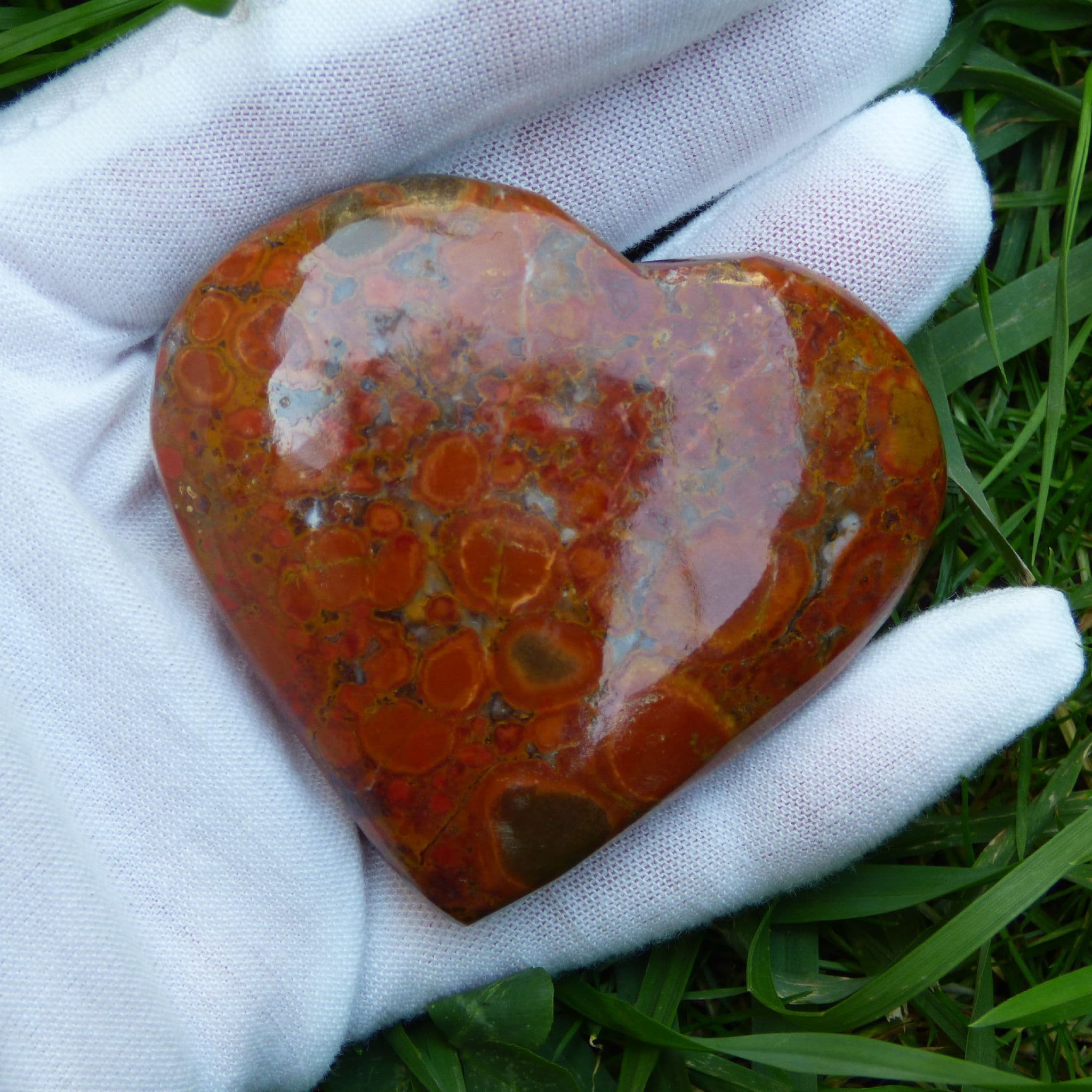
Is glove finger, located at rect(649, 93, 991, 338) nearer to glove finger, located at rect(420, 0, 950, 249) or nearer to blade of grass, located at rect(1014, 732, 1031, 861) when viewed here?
glove finger, located at rect(420, 0, 950, 249)

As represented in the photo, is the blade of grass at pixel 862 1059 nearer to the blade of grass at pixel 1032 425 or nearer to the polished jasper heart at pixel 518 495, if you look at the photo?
the polished jasper heart at pixel 518 495

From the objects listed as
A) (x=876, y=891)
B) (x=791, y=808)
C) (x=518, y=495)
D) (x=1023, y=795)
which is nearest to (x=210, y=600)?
(x=518, y=495)

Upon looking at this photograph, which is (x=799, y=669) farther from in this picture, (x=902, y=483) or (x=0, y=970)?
(x=0, y=970)

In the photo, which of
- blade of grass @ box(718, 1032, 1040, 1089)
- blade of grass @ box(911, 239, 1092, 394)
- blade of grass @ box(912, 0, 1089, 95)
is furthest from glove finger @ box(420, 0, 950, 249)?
blade of grass @ box(718, 1032, 1040, 1089)

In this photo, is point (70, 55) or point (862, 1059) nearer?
point (862, 1059)

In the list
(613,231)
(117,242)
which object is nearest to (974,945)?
(613,231)

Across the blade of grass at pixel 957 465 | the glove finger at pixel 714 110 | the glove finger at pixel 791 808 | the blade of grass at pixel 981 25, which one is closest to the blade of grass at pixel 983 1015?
the glove finger at pixel 791 808

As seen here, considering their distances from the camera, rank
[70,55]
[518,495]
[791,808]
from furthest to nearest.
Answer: [70,55] < [791,808] < [518,495]

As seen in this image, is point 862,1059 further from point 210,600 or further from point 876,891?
point 210,600
